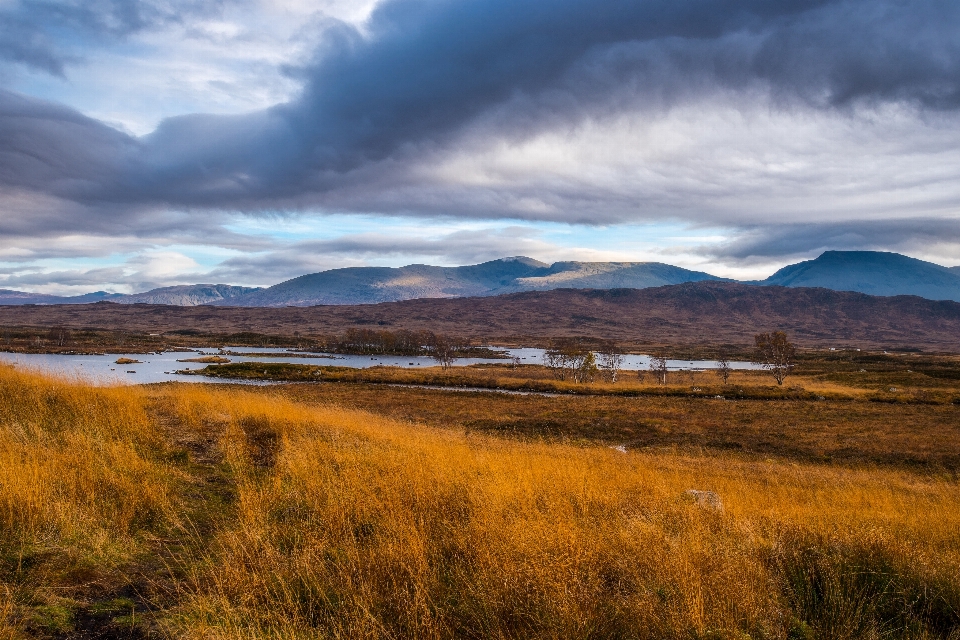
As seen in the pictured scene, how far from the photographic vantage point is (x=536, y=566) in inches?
171

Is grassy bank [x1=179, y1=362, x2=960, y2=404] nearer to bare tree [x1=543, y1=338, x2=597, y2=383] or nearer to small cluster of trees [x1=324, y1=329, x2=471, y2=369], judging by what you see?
bare tree [x1=543, y1=338, x2=597, y2=383]

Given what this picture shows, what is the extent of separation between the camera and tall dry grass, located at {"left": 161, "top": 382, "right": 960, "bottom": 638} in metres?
4.04

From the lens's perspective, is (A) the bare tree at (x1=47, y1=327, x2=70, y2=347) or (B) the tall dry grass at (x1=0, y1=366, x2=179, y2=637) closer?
(B) the tall dry grass at (x1=0, y1=366, x2=179, y2=637)

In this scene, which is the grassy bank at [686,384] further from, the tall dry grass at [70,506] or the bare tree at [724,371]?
the tall dry grass at [70,506]

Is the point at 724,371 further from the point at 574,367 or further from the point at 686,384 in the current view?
the point at 574,367

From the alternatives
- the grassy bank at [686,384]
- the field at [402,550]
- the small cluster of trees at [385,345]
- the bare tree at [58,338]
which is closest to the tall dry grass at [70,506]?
the field at [402,550]

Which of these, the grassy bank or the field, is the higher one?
the field

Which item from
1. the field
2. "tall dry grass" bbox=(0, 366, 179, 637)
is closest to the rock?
the field

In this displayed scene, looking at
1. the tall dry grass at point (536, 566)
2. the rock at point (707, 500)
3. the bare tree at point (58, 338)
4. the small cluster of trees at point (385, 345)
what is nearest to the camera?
the tall dry grass at point (536, 566)

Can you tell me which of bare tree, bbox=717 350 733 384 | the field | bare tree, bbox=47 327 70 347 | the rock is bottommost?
bare tree, bbox=717 350 733 384

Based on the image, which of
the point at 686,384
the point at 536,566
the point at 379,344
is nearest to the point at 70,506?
the point at 536,566

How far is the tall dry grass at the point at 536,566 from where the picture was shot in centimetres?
404

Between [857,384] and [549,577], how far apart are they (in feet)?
262

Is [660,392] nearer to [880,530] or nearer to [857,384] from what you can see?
[857,384]
